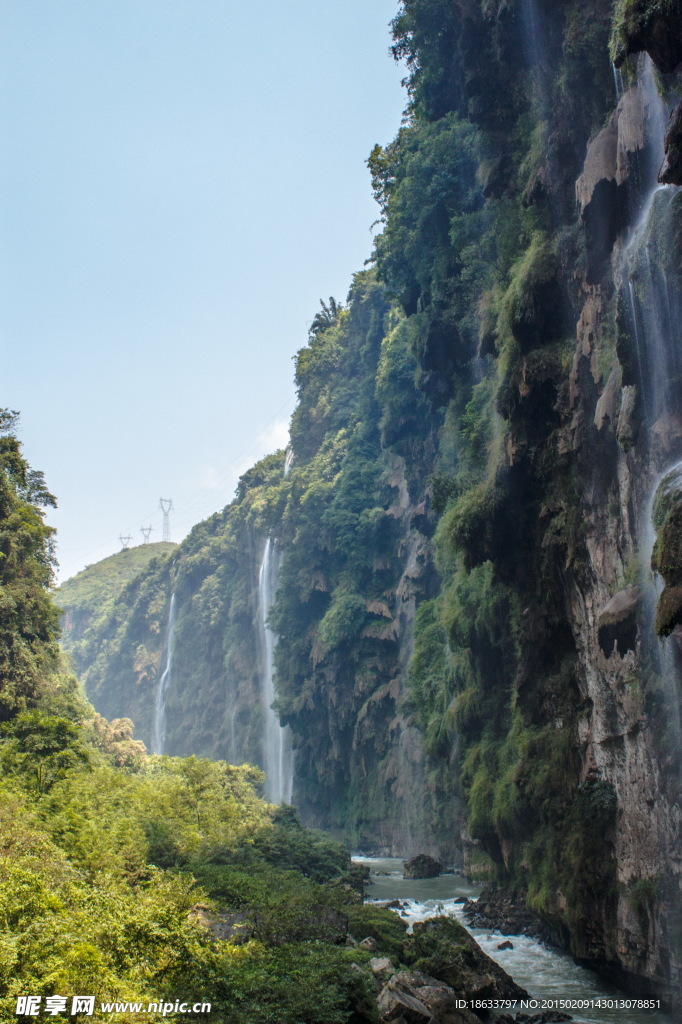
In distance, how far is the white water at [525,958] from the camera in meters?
12.6

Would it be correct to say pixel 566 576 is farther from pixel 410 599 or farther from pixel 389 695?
pixel 389 695

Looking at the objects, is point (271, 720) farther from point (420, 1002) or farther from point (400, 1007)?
point (400, 1007)

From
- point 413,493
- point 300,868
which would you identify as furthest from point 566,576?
point 413,493

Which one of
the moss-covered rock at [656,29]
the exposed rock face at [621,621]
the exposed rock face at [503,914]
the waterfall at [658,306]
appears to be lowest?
the exposed rock face at [503,914]

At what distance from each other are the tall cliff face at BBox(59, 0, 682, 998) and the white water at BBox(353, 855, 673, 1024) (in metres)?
0.75

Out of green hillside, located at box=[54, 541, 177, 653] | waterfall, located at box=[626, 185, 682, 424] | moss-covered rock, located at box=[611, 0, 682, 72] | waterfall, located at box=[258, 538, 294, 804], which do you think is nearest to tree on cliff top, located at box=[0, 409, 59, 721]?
waterfall, located at box=[626, 185, 682, 424]

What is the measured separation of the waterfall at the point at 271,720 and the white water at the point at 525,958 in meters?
27.0

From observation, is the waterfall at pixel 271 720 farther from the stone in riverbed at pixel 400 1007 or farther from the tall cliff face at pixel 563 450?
the stone in riverbed at pixel 400 1007

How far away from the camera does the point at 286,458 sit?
64.8 metres

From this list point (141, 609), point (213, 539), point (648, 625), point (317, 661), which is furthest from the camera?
point (141, 609)

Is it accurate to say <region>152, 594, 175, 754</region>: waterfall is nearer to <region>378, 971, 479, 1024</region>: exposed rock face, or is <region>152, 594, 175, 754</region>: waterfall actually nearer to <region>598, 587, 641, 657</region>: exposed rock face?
<region>378, 971, 479, 1024</region>: exposed rock face

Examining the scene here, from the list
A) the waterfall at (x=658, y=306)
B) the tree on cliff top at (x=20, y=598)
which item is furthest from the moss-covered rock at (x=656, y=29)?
the tree on cliff top at (x=20, y=598)

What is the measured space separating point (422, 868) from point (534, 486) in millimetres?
16534

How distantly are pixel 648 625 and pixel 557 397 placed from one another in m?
→ 6.38
